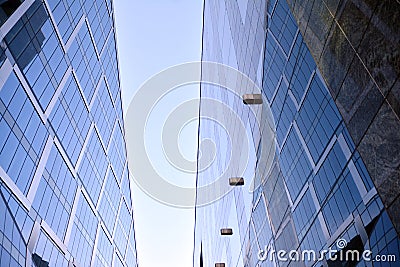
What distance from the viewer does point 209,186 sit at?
55.1 m

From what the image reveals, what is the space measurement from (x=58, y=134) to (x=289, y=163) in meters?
28.7

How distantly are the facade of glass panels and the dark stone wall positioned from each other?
80 centimetres

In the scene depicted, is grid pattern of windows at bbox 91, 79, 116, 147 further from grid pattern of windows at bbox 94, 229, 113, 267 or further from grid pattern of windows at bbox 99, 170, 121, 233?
grid pattern of windows at bbox 94, 229, 113, 267

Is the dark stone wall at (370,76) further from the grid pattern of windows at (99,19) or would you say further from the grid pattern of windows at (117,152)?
the grid pattern of windows at (117,152)

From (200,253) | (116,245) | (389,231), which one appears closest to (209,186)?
(116,245)

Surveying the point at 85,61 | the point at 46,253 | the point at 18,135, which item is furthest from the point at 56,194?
the point at 85,61

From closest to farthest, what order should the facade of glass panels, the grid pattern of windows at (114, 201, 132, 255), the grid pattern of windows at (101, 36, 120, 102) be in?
the facade of glass panels < the grid pattern of windows at (101, 36, 120, 102) < the grid pattern of windows at (114, 201, 132, 255)

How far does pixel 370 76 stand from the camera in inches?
Answer: 356

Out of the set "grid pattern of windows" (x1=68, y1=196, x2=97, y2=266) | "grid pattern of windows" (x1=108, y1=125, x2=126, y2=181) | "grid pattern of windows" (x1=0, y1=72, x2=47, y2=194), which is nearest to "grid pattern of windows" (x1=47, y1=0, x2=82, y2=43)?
"grid pattern of windows" (x1=0, y1=72, x2=47, y2=194)

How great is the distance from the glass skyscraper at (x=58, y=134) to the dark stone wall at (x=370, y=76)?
933 inches

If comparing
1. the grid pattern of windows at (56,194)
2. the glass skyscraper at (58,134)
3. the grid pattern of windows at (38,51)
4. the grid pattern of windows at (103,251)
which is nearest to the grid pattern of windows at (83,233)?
the glass skyscraper at (58,134)

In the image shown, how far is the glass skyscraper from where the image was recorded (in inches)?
1210

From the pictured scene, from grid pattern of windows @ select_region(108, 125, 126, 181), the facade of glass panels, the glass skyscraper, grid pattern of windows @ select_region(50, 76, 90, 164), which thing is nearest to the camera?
the facade of glass panels

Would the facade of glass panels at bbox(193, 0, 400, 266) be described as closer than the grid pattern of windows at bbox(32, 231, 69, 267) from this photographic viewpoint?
Yes
